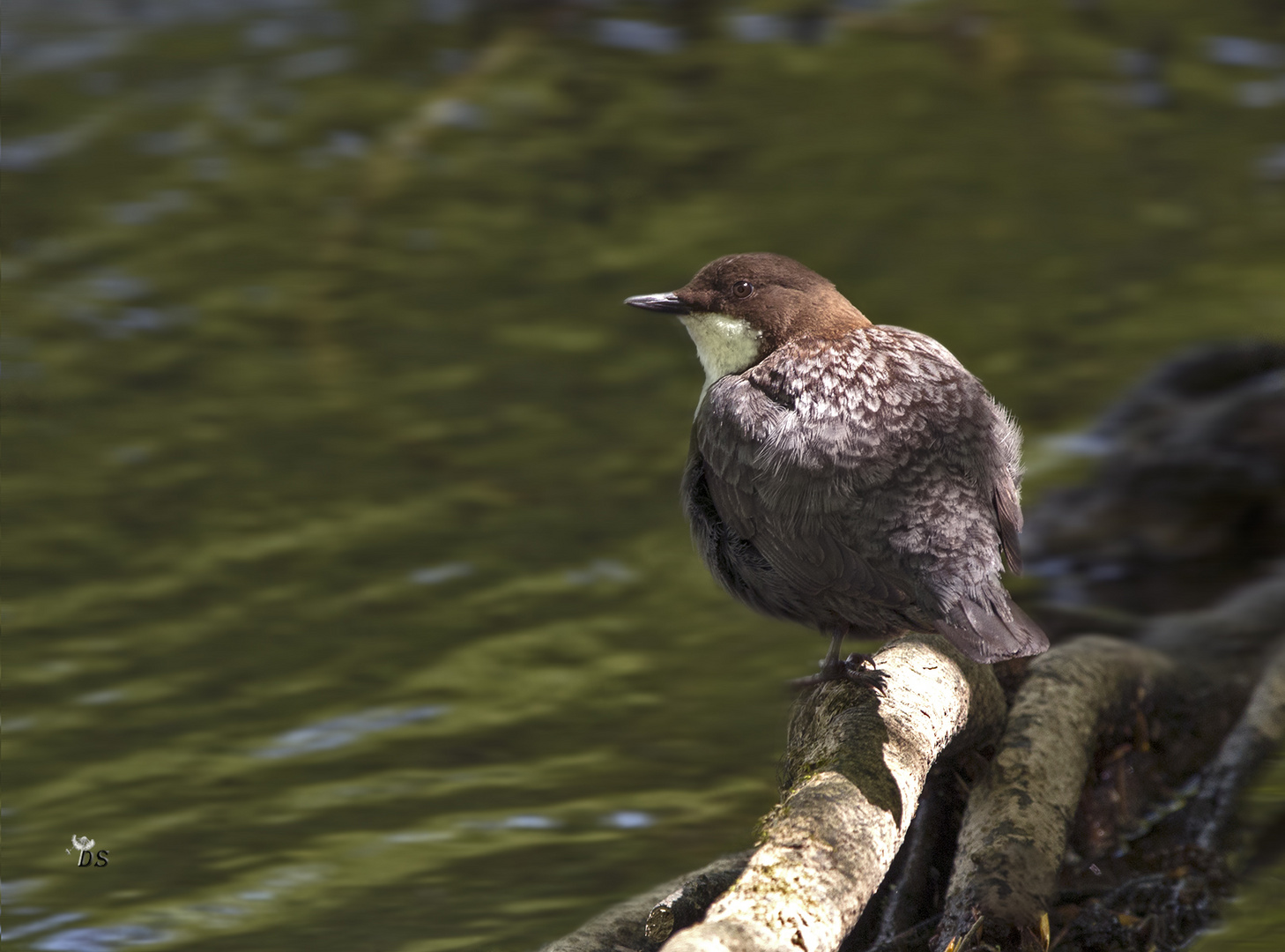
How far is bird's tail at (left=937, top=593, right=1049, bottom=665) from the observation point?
3037 millimetres

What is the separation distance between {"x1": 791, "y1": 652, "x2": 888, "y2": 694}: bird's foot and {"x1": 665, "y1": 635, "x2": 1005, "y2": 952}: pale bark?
0.06ft

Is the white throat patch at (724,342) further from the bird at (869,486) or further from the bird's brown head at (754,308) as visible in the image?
the bird at (869,486)

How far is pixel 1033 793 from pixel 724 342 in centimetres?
136

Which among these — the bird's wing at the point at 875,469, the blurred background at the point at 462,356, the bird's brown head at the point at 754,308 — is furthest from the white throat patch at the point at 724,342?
the blurred background at the point at 462,356

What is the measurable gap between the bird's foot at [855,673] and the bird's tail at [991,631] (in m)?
0.27

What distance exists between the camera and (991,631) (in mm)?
3088

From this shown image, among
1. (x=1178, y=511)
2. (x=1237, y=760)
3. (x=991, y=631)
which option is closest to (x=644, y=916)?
(x=991, y=631)

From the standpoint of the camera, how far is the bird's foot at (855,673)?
340cm

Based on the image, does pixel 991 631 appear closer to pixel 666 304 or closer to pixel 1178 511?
pixel 666 304

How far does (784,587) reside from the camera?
3.61 m

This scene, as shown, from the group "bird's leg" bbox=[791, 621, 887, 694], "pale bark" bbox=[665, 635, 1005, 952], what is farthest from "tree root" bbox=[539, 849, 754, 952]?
"bird's leg" bbox=[791, 621, 887, 694]

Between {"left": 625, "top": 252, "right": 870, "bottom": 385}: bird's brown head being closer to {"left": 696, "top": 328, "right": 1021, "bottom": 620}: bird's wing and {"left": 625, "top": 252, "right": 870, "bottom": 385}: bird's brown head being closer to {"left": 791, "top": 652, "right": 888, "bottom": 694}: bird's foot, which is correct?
{"left": 696, "top": 328, "right": 1021, "bottom": 620}: bird's wing

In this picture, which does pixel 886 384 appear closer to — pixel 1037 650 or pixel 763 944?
pixel 1037 650

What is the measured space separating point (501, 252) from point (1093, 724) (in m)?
8.74
